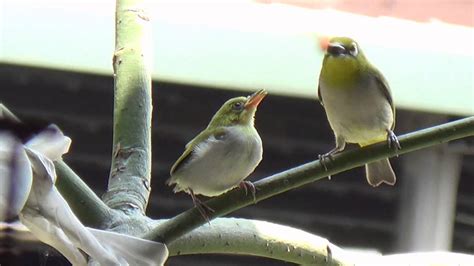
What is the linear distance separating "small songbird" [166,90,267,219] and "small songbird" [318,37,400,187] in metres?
0.25

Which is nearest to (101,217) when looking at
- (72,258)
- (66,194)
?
(66,194)

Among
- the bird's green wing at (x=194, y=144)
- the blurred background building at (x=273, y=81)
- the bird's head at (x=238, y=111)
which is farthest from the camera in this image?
the blurred background building at (x=273, y=81)

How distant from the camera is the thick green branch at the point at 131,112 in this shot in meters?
2.30

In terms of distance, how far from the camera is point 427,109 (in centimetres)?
446

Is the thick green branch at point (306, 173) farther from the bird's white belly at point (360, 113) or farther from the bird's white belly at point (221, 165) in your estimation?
the bird's white belly at point (360, 113)

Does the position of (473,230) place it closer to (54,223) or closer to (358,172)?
(358,172)

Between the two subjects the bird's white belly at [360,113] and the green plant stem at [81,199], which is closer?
the green plant stem at [81,199]

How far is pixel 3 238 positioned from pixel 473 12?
12.5 feet

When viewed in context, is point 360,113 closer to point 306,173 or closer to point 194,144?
point 194,144

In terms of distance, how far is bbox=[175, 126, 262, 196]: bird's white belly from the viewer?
253 centimetres

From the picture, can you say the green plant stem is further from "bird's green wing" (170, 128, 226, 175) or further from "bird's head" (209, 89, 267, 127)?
"bird's head" (209, 89, 267, 127)

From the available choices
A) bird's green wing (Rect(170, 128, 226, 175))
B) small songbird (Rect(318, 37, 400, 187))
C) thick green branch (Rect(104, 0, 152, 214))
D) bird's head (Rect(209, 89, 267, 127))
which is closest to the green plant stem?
thick green branch (Rect(104, 0, 152, 214))

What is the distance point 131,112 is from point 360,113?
65cm

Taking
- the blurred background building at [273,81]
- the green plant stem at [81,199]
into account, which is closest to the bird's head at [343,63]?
the green plant stem at [81,199]
